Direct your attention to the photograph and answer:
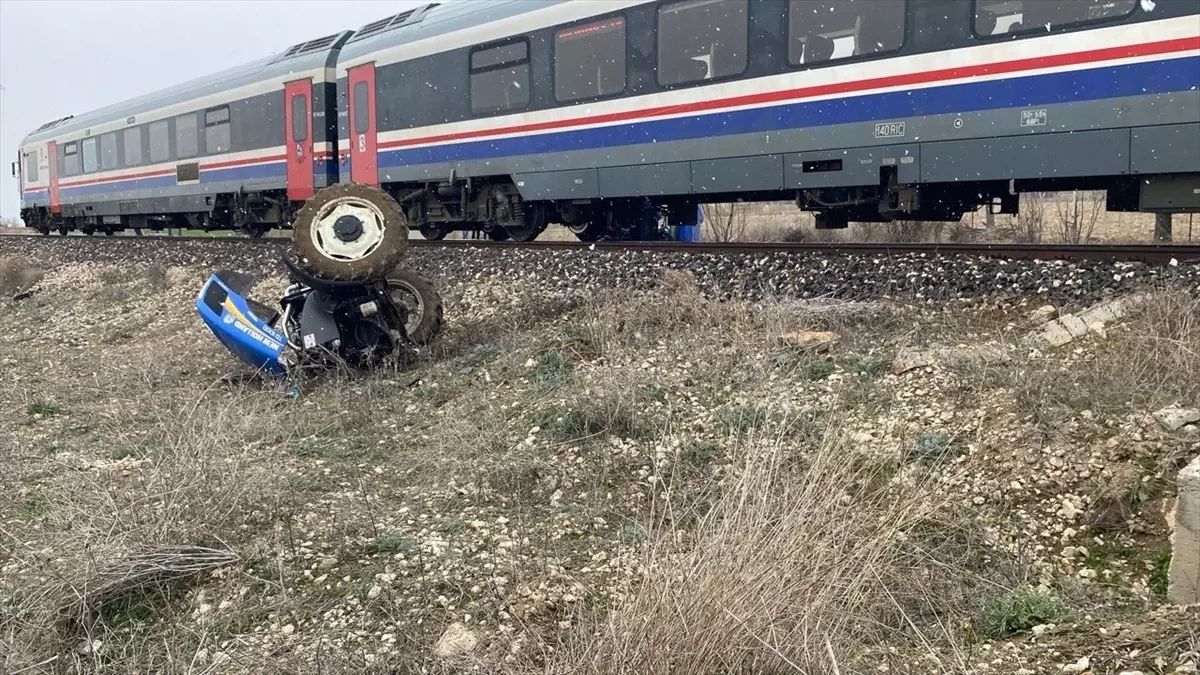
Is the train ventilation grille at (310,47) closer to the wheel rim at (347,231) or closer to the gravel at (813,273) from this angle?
the gravel at (813,273)

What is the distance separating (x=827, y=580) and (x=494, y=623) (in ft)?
3.74

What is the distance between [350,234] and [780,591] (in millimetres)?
4884

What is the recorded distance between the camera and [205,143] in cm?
1560

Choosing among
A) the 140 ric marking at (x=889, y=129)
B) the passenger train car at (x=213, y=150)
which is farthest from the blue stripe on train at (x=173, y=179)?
the 140 ric marking at (x=889, y=129)

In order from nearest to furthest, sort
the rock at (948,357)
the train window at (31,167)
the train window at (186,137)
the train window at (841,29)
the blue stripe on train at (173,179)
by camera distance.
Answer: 1. the rock at (948,357)
2. the train window at (841,29)
3. the blue stripe on train at (173,179)
4. the train window at (186,137)
5. the train window at (31,167)

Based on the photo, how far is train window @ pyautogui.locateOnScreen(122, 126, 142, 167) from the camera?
57.8ft

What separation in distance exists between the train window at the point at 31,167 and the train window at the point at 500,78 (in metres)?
18.8

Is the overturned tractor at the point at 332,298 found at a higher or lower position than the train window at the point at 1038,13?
lower

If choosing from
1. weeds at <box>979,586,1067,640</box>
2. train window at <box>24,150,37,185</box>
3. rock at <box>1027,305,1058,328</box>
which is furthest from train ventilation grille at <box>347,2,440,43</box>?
train window at <box>24,150,37,185</box>

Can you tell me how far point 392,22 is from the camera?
41.4 feet

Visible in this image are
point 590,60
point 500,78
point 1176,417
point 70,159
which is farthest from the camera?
point 70,159

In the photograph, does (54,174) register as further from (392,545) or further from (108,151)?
(392,545)

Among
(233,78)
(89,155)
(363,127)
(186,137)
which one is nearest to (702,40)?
(363,127)

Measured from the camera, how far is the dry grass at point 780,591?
95.2 inches
